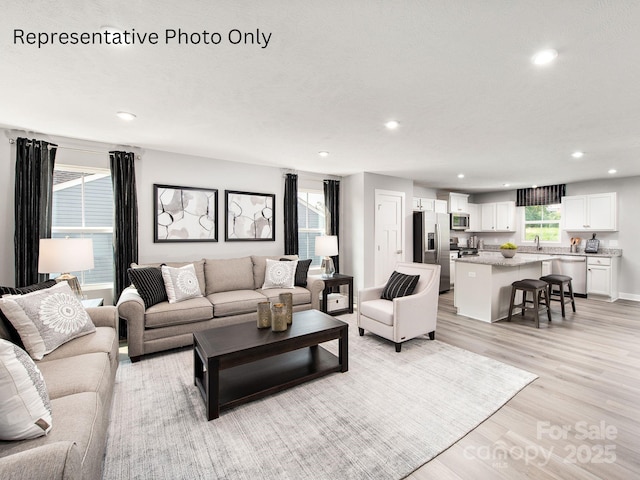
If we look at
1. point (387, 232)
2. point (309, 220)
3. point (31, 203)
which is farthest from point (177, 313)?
point (387, 232)

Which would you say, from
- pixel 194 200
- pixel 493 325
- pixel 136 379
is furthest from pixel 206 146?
pixel 493 325

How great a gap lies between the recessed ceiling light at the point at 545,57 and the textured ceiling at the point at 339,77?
4cm

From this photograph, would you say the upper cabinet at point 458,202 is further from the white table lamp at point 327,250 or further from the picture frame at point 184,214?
the picture frame at point 184,214

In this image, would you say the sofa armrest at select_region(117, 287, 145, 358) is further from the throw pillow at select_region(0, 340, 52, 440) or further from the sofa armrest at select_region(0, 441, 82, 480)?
the sofa armrest at select_region(0, 441, 82, 480)

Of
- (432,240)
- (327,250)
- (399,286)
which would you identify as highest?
(432,240)

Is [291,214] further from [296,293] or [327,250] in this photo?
[296,293]

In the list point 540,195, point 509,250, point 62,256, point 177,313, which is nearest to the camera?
point 62,256

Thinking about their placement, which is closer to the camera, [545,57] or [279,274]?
[545,57]

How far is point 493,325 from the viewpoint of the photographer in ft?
13.6

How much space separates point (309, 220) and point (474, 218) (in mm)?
4889

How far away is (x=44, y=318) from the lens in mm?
1993

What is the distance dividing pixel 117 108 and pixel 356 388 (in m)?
3.17

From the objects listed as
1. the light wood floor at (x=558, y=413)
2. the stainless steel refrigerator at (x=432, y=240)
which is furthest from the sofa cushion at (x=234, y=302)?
the stainless steel refrigerator at (x=432, y=240)

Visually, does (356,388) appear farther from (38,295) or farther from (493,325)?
(493,325)
